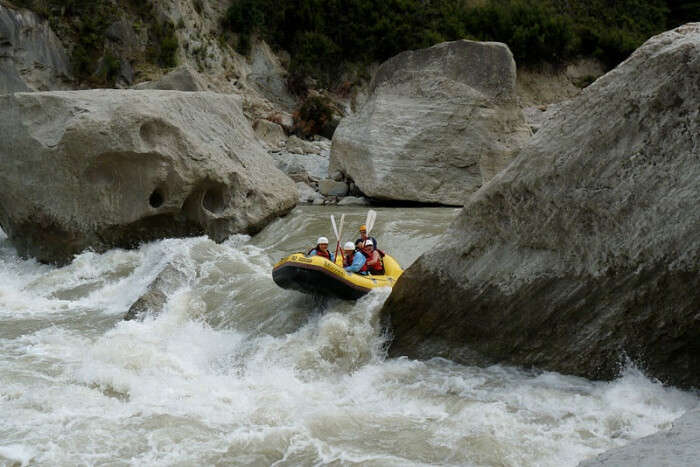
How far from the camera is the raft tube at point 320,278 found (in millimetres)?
7098

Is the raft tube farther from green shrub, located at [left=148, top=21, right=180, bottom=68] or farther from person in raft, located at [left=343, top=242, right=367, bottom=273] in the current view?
green shrub, located at [left=148, top=21, right=180, bottom=68]

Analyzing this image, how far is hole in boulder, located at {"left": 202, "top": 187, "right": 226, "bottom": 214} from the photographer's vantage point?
11.6m

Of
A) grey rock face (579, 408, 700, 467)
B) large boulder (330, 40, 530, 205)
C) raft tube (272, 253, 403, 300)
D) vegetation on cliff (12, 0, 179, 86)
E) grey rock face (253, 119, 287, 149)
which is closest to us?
grey rock face (579, 408, 700, 467)

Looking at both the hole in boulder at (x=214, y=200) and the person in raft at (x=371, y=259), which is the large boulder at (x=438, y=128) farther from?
the person in raft at (x=371, y=259)

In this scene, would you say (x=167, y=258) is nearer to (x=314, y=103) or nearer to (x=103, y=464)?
(x=103, y=464)

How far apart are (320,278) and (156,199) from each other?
488 centimetres

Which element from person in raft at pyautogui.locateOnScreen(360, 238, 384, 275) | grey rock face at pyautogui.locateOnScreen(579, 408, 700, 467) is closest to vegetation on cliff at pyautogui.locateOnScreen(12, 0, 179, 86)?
person in raft at pyautogui.locateOnScreen(360, 238, 384, 275)

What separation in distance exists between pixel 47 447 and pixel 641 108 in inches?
186

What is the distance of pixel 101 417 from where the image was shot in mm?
5367

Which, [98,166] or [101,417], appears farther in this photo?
[98,166]

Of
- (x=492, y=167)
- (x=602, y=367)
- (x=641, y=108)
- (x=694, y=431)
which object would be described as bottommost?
(x=492, y=167)

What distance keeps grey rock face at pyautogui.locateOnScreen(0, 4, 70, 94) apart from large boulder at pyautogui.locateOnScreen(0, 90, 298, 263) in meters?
9.50

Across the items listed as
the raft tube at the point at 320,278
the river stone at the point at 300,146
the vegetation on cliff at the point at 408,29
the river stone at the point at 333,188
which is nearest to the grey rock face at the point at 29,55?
the vegetation on cliff at the point at 408,29

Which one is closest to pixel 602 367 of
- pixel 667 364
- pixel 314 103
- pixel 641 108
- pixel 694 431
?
pixel 667 364
